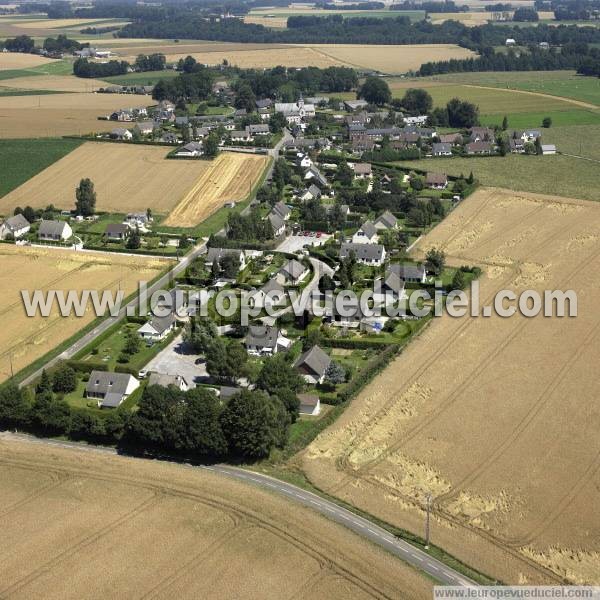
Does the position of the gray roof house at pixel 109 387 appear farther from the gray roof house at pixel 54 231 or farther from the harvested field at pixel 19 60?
the harvested field at pixel 19 60

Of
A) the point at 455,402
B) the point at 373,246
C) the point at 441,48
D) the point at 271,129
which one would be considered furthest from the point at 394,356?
the point at 441,48

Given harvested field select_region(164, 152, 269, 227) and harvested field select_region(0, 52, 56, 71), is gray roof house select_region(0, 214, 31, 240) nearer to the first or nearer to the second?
harvested field select_region(164, 152, 269, 227)

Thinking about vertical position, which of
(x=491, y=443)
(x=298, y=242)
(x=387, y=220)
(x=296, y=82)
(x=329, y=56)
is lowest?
(x=298, y=242)

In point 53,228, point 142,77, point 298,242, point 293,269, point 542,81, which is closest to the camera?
point 293,269

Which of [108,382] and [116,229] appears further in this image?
[116,229]

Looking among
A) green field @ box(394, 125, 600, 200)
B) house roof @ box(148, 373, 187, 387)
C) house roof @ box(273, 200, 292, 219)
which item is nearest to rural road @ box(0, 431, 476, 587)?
house roof @ box(148, 373, 187, 387)

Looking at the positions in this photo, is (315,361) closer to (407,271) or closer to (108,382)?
(108,382)

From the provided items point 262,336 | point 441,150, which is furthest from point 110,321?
point 441,150
